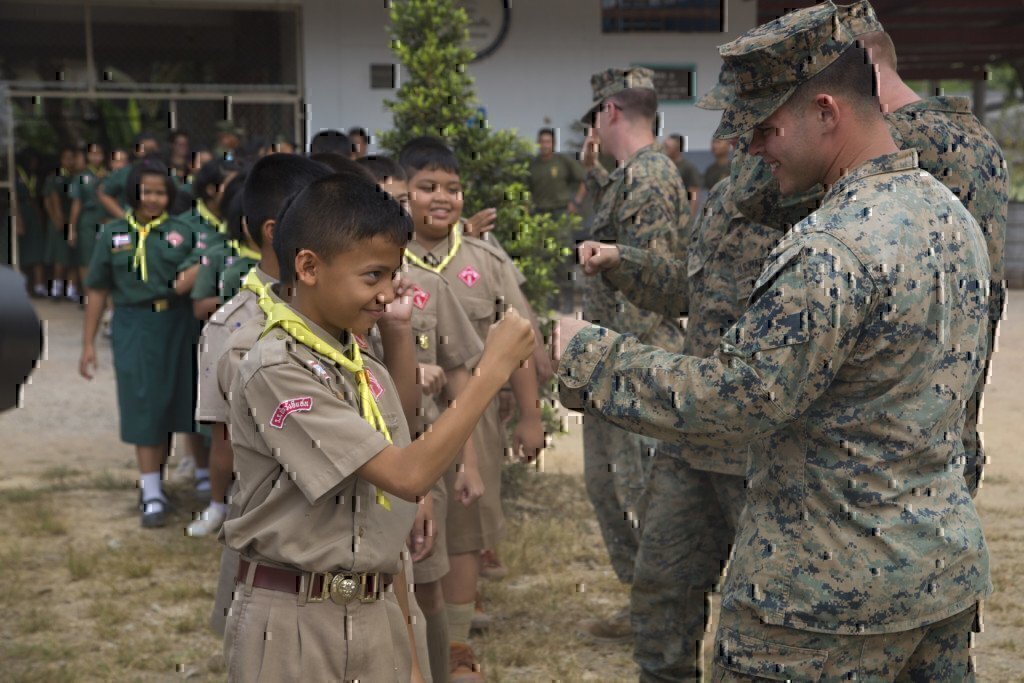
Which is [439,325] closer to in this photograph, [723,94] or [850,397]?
[723,94]

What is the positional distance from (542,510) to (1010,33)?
1500 centimetres

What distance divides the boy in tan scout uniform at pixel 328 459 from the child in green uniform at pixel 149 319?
4180 millimetres

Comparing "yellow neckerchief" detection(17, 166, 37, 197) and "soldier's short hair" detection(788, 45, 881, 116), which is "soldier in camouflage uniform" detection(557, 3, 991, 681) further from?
"yellow neckerchief" detection(17, 166, 37, 197)

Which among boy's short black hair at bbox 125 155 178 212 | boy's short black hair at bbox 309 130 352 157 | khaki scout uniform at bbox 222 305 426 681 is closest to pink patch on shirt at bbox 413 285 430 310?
khaki scout uniform at bbox 222 305 426 681

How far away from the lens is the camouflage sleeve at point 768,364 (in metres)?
2.11

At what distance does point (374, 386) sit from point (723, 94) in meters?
0.99

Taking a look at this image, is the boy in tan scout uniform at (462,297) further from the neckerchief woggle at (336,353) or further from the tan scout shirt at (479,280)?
the neckerchief woggle at (336,353)

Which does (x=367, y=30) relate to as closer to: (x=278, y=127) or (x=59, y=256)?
(x=278, y=127)

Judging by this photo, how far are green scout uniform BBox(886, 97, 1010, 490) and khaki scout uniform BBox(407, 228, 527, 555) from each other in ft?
5.52

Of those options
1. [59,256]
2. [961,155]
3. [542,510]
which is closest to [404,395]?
[961,155]

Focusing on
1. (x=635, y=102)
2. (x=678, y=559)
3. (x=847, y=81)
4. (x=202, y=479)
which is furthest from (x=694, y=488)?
(x=202, y=479)

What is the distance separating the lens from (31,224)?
16719 mm

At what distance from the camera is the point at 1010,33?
18.4 meters

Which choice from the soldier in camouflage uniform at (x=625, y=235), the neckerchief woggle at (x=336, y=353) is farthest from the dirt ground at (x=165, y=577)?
the neckerchief woggle at (x=336, y=353)
